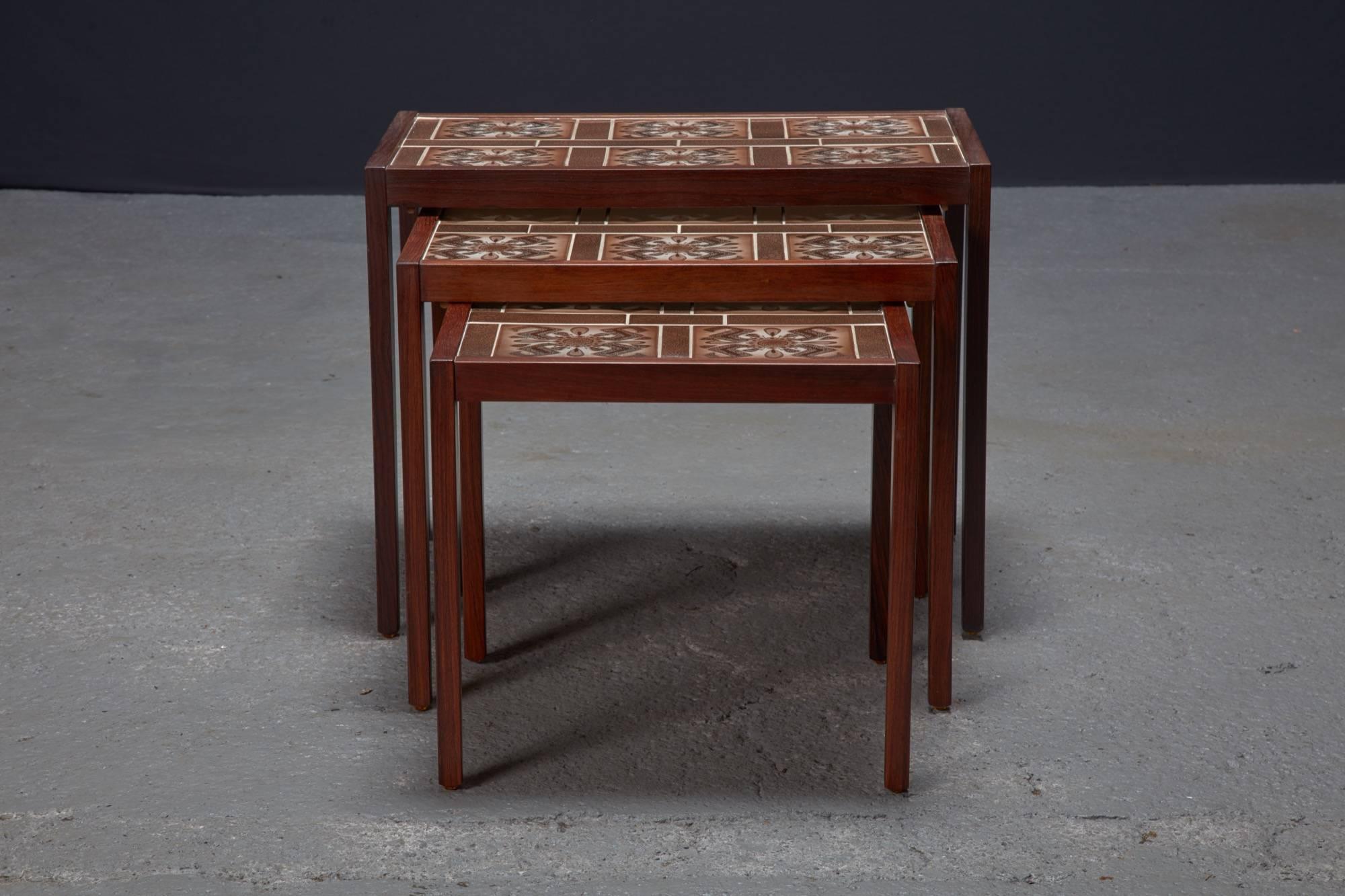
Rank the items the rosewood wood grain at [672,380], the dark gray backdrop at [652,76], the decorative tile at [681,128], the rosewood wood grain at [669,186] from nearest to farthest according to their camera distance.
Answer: the rosewood wood grain at [672,380] → the rosewood wood grain at [669,186] → the decorative tile at [681,128] → the dark gray backdrop at [652,76]

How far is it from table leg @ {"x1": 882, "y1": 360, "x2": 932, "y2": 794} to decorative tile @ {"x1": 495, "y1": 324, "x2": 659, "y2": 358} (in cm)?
33

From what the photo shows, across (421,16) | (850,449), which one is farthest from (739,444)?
(421,16)

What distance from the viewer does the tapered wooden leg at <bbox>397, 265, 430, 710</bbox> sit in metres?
2.42

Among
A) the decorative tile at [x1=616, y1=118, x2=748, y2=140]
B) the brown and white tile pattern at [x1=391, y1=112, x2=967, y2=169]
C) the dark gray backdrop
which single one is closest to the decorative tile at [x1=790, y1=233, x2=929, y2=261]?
the brown and white tile pattern at [x1=391, y1=112, x2=967, y2=169]

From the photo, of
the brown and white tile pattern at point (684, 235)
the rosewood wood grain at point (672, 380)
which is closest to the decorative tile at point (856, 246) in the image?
the brown and white tile pattern at point (684, 235)

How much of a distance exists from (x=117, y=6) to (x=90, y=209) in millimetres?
777

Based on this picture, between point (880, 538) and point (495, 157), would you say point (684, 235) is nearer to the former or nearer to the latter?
point (495, 157)

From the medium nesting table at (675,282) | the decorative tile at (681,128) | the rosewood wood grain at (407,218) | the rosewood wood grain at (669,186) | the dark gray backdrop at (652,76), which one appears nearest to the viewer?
the medium nesting table at (675,282)

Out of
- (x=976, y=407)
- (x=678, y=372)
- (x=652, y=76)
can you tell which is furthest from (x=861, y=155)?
(x=652, y=76)

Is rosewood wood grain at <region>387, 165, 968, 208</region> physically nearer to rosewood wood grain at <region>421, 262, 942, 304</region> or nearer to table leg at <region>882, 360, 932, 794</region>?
rosewood wood grain at <region>421, 262, 942, 304</region>

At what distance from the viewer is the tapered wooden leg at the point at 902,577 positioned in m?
2.26

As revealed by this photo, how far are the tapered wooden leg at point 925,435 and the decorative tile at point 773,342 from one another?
0.45 meters

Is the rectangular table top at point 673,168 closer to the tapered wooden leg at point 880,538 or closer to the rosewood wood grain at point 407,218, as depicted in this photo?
the rosewood wood grain at point 407,218

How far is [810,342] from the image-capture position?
90.4 inches
